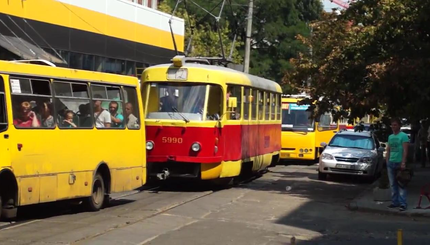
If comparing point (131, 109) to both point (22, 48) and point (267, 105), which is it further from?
point (267, 105)

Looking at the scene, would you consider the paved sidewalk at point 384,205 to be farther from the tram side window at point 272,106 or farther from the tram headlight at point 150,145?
the tram side window at point 272,106

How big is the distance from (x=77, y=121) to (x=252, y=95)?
9.01 meters

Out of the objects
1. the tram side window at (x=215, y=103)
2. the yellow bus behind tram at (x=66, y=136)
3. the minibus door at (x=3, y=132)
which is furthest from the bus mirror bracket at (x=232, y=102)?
the minibus door at (x=3, y=132)

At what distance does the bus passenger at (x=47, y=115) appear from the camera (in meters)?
13.1

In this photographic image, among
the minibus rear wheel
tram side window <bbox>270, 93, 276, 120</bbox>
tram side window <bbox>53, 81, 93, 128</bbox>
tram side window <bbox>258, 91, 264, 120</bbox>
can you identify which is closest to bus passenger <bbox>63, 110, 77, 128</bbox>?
tram side window <bbox>53, 81, 93, 128</bbox>

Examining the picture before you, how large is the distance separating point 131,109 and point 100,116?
4.60 feet

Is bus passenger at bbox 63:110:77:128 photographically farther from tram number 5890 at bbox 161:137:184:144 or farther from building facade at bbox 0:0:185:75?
building facade at bbox 0:0:185:75

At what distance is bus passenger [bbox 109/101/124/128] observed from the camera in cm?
1552

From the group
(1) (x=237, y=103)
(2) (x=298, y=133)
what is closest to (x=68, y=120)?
(1) (x=237, y=103)

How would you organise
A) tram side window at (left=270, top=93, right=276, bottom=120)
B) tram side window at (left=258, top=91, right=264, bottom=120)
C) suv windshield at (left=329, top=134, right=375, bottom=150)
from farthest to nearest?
tram side window at (left=270, top=93, right=276, bottom=120)
suv windshield at (left=329, top=134, right=375, bottom=150)
tram side window at (left=258, top=91, right=264, bottom=120)

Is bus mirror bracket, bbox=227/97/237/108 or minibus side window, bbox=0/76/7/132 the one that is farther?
bus mirror bracket, bbox=227/97/237/108

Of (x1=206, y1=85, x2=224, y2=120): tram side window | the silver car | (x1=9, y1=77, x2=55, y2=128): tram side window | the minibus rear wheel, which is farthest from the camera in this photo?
the silver car

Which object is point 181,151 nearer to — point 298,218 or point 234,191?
point 234,191

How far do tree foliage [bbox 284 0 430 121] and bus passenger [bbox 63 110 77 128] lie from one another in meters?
7.52
